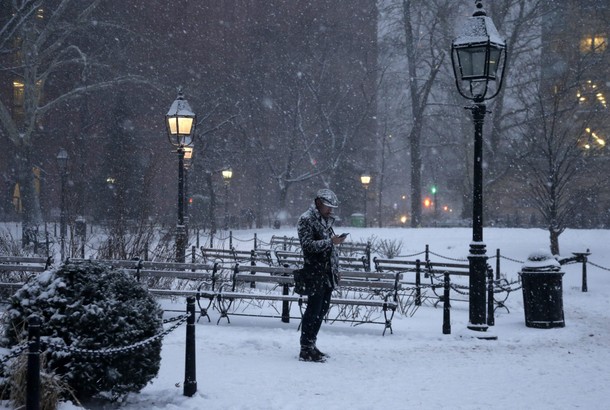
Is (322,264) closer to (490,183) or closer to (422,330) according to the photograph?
(422,330)

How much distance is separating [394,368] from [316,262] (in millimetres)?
1627

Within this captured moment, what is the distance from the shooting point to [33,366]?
447 cm

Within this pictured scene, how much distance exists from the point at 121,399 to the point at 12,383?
1150mm

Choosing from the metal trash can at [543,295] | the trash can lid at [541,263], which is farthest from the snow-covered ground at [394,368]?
the trash can lid at [541,263]

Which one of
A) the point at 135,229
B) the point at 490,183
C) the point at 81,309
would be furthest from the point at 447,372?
the point at 490,183

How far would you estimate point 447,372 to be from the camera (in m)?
7.84

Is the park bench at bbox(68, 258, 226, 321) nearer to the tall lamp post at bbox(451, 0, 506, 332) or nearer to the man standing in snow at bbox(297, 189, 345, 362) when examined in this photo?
the man standing in snow at bbox(297, 189, 345, 362)

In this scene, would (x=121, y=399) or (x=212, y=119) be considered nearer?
(x=121, y=399)

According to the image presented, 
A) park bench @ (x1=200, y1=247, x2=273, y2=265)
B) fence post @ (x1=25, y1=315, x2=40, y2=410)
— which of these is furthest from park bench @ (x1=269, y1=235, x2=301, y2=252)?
fence post @ (x1=25, y1=315, x2=40, y2=410)

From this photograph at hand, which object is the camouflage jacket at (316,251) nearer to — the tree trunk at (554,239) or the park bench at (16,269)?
the park bench at (16,269)

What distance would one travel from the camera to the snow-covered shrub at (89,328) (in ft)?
18.1

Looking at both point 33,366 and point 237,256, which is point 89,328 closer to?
point 33,366

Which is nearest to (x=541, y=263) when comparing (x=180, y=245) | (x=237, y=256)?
(x=180, y=245)

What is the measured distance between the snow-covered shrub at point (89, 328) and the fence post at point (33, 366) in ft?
2.46
